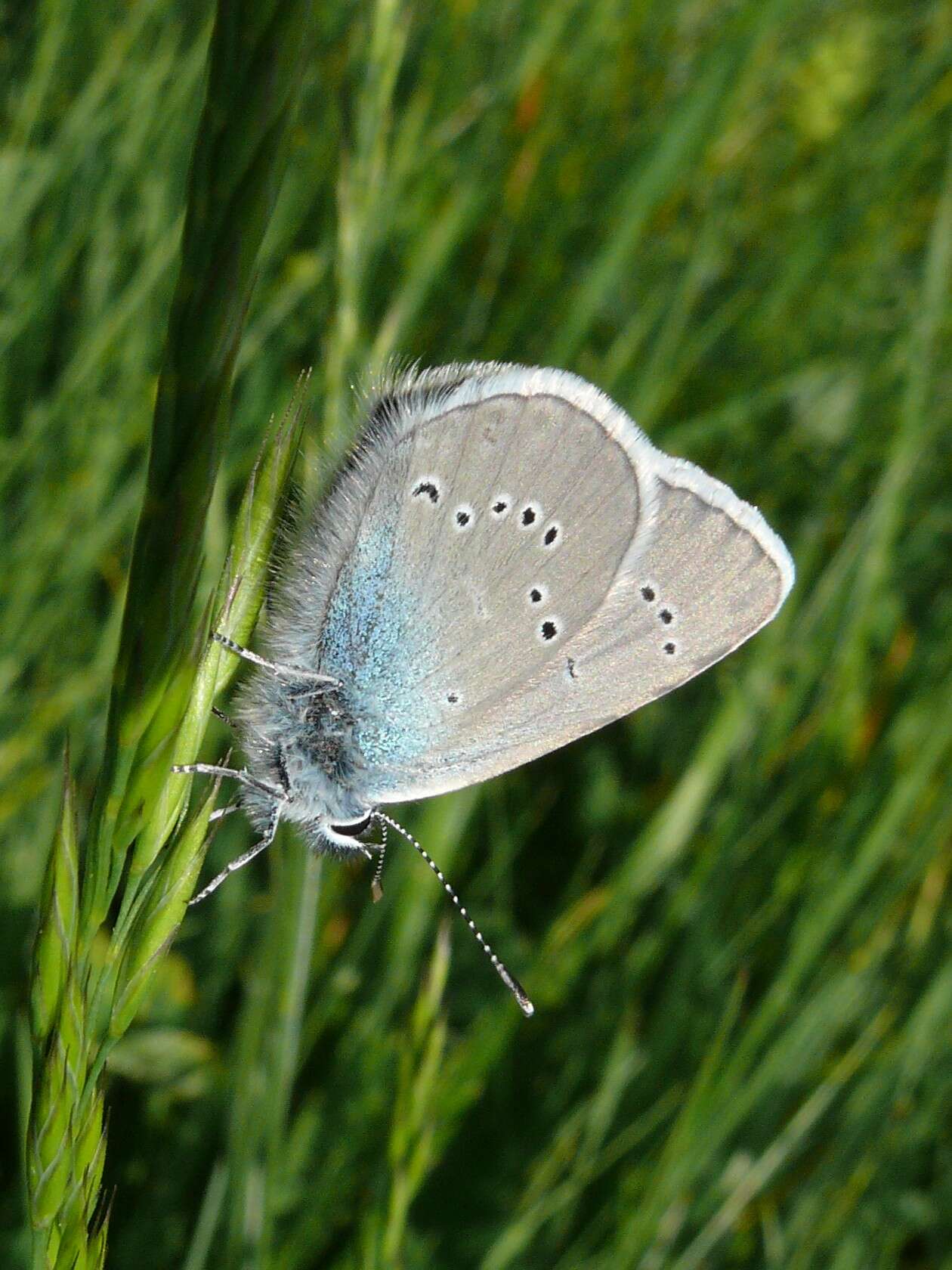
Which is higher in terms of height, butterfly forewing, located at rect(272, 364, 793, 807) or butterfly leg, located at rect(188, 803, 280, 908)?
butterfly forewing, located at rect(272, 364, 793, 807)

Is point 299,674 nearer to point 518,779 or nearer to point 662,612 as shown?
point 662,612

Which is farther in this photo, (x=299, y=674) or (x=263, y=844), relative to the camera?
(x=299, y=674)

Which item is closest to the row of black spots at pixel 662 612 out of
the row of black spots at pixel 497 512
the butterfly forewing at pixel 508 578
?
the butterfly forewing at pixel 508 578

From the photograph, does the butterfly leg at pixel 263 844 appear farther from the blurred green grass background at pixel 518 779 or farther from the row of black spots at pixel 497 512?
the row of black spots at pixel 497 512

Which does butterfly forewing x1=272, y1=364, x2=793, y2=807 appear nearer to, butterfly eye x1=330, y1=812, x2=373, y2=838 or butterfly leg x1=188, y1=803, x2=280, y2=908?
butterfly eye x1=330, y1=812, x2=373, y2=838

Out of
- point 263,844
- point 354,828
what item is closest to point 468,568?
point 354,828

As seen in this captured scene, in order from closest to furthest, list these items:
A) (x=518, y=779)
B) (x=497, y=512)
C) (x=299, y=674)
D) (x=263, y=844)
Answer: (x=263, y=844)
(x=299, y=674)
(x=497, y=512)
(x=518, y=779)

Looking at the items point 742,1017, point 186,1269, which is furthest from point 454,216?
point 186,1269

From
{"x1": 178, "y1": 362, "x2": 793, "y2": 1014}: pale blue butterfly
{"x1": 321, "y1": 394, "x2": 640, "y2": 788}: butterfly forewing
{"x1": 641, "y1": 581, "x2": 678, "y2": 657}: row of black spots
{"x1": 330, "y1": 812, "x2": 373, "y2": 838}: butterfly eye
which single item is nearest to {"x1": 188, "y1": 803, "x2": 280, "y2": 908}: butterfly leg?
{"x1": 178, "y1": 362, "x2": 793, "y2": 1014}: pale blue butterfly
